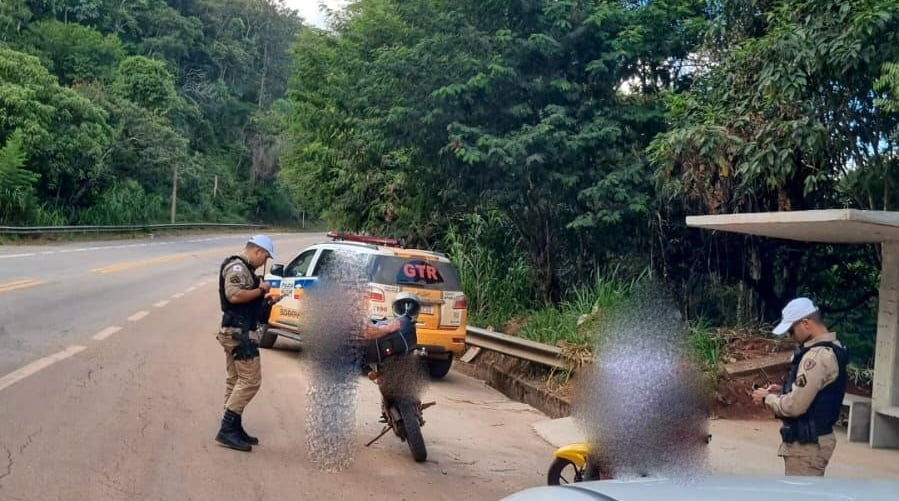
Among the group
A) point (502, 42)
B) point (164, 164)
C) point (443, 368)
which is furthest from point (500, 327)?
point (164, 164)

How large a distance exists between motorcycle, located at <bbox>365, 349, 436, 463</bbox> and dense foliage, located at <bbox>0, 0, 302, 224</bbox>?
21539 mm

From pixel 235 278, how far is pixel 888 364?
21.2ft

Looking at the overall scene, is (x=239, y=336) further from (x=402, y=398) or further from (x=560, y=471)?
(x=560, y=471)

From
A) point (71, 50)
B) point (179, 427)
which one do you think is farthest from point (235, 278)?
point (71, 50)

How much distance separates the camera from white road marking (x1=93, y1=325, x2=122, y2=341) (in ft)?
40.1

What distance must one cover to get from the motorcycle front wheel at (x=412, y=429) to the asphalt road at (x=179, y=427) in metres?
0.11

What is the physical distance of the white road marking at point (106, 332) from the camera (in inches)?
481

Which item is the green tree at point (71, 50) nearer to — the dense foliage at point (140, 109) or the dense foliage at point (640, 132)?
the dense foliage at point (140, 109)

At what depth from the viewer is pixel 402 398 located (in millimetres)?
7379

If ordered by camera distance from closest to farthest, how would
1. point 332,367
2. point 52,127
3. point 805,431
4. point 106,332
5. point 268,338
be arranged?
point 805,431 → point 332,367 → point 106,332 → point 268,338 → point 52,127

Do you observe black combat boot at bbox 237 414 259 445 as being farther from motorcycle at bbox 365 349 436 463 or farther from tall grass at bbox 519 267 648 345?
tall grass at bbox 519 267 648 345

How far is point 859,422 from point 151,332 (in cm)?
987

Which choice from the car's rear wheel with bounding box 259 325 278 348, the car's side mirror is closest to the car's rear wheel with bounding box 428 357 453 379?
the car's side mirror

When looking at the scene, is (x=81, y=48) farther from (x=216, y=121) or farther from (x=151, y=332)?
(x=151, y=332)
